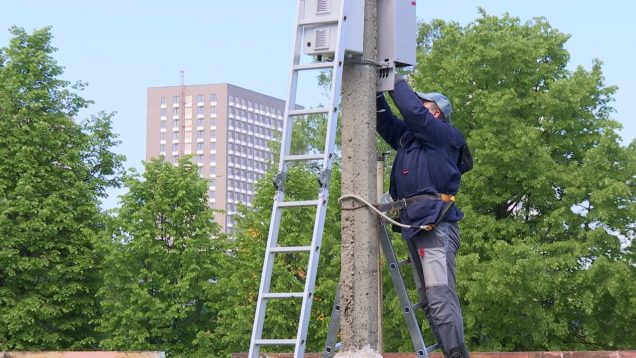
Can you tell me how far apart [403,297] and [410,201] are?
65 centimetres

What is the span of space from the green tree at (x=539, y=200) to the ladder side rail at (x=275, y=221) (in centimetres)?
2316

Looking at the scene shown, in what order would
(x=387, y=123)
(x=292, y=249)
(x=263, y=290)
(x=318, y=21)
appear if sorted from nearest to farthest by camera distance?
(x=292, y=249) < (x=263, y=290) < (x=318, y=21) < (x=387, y=123)

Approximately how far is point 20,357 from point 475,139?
21437 mm

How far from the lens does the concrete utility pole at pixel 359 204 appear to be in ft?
22.1

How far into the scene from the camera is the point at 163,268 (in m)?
39.5

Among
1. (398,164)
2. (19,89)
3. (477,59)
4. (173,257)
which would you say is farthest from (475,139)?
(398,164)

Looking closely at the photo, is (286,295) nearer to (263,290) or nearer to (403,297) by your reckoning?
(263,290)

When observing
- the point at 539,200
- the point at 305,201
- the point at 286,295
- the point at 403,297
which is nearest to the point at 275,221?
the point at 305,201

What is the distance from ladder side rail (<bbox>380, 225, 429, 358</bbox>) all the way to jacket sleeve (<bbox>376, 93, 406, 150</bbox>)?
70cm

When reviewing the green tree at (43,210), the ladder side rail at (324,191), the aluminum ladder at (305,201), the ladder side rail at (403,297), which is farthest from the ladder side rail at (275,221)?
the green tree at (43,210)

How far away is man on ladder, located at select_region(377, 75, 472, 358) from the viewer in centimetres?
661

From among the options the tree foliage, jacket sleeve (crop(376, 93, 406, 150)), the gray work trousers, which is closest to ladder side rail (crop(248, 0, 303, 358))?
jacket sleeve (crop(376, 93, 406, 150))

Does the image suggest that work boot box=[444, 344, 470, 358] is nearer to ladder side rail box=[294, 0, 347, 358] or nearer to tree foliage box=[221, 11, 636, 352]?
ladder side rail box=[294, 0, 347, 358]

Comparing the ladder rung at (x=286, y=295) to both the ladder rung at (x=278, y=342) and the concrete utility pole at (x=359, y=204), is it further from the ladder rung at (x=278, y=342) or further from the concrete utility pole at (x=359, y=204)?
the concrete utility pole at (x=359, y=204)
